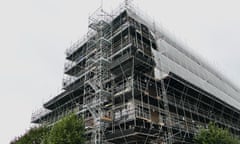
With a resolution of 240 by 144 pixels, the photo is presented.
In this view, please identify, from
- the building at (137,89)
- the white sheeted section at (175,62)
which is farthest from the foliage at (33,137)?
the white sheeted section at (175,62)

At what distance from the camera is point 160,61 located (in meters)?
24.2

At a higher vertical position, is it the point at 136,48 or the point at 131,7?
the point at 131,7

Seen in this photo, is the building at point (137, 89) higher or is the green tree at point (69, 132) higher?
the building at point (137, 89)

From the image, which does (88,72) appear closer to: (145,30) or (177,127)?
(145,30)

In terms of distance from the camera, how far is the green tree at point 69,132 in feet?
61.1

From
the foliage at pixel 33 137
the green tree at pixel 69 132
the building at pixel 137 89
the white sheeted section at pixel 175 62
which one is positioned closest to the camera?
the green tree at pixel 69 132

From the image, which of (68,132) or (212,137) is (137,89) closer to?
(68,132)

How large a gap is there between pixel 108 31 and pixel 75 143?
47.7 feet

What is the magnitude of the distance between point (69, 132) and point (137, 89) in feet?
22.3

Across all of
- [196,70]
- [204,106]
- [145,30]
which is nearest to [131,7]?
[145,30]

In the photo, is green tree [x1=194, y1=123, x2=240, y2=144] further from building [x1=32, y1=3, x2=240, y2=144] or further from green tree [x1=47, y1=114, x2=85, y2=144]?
green tree [x1=47, y1=114, x2=85, y2=144]

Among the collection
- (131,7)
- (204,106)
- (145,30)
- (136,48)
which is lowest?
(204,106)

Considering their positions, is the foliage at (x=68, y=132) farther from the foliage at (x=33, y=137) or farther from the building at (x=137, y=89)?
the foliage at (x=33, y=137)

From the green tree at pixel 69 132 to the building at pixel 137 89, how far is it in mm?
2105
